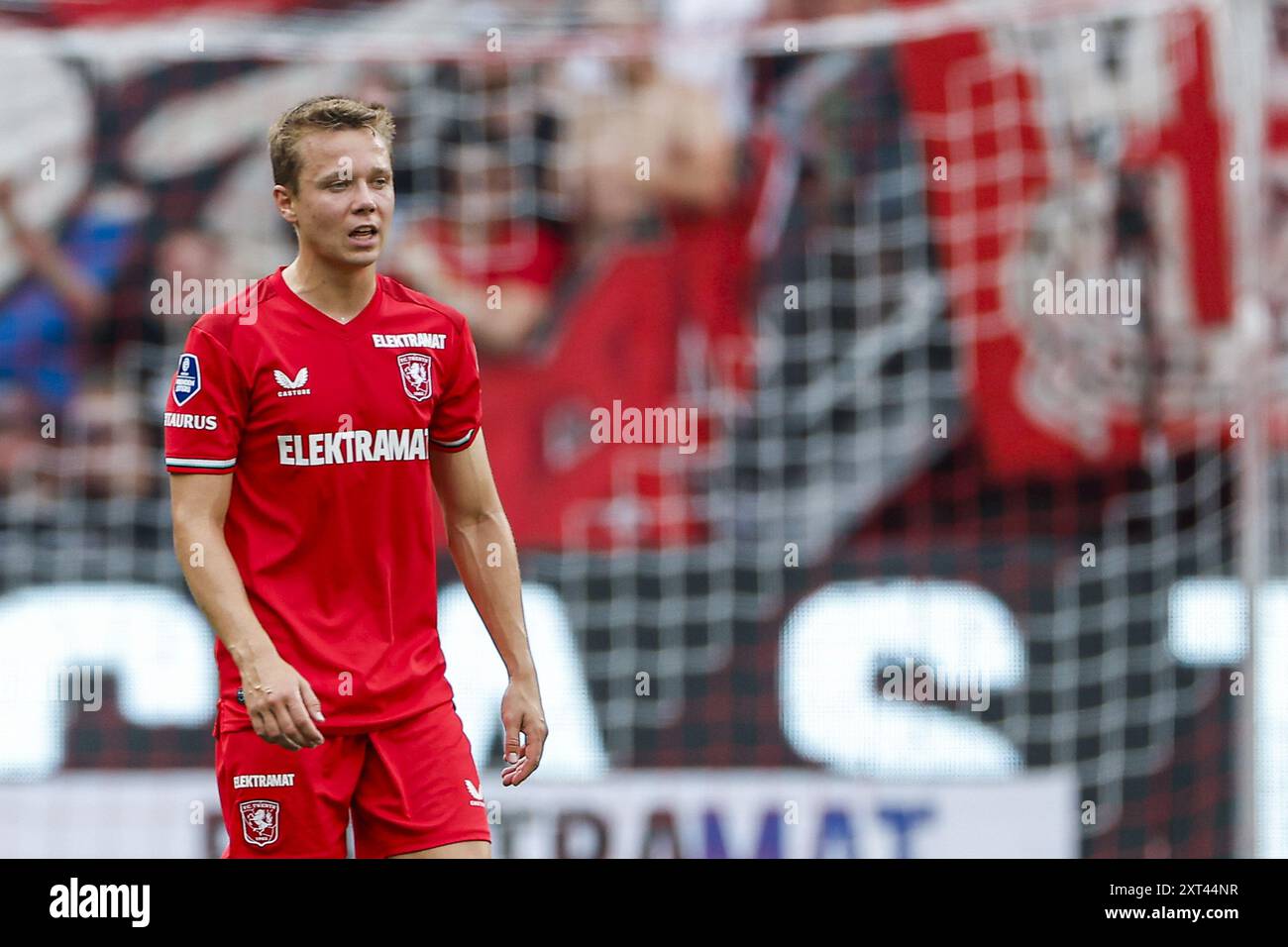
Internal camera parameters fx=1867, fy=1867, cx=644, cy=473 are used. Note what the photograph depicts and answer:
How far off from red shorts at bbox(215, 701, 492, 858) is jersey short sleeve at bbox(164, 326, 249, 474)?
0.44m

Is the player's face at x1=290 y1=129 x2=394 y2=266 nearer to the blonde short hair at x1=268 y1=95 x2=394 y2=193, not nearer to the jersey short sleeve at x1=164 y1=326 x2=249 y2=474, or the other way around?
the blonde short hair at x1=268 y1=95 x2=394 y2=193

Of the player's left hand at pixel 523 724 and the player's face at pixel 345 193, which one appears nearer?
the player's face at pixel 345 193

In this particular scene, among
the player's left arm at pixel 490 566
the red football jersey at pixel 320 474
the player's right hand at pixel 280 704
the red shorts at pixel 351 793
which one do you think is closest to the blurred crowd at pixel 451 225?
the player's left arm at pixel 490 566

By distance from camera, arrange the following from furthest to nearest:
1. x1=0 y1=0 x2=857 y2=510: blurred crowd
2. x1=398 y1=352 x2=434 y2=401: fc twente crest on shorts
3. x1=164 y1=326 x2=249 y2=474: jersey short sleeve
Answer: x1=0 y1=0 x2=857 y2=510: blurred crowd, x1=398 y1=352 x2=434 y2=401: fc twente crest on shorts, x1=164 y1=326 x2=249 y2=474: jersey short sleeve

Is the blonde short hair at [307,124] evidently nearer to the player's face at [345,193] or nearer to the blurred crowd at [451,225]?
the player's face at [345,193]

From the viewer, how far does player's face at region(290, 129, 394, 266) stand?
9.81ft

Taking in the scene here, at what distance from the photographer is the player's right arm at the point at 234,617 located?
2.84 metres

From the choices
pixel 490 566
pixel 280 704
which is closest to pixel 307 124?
pixel 490 566

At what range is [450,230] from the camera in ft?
21.4

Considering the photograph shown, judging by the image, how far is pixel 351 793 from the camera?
304 centimetres

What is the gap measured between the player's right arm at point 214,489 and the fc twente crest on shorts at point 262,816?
169mm

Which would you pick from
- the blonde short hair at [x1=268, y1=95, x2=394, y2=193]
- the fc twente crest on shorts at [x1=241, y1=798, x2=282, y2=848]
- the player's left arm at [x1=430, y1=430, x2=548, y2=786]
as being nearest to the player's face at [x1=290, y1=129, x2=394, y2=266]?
the blonde short hair at [x1=268, y1=95, x2=394, y2=193]

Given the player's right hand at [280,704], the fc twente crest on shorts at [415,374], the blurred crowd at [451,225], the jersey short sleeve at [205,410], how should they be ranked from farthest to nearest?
the blurred crowd at [451,225]
the fc twente crest on shorts at [415,374]
the jersey short sleeve at [205,410]
the player's right hand at [280,704]
